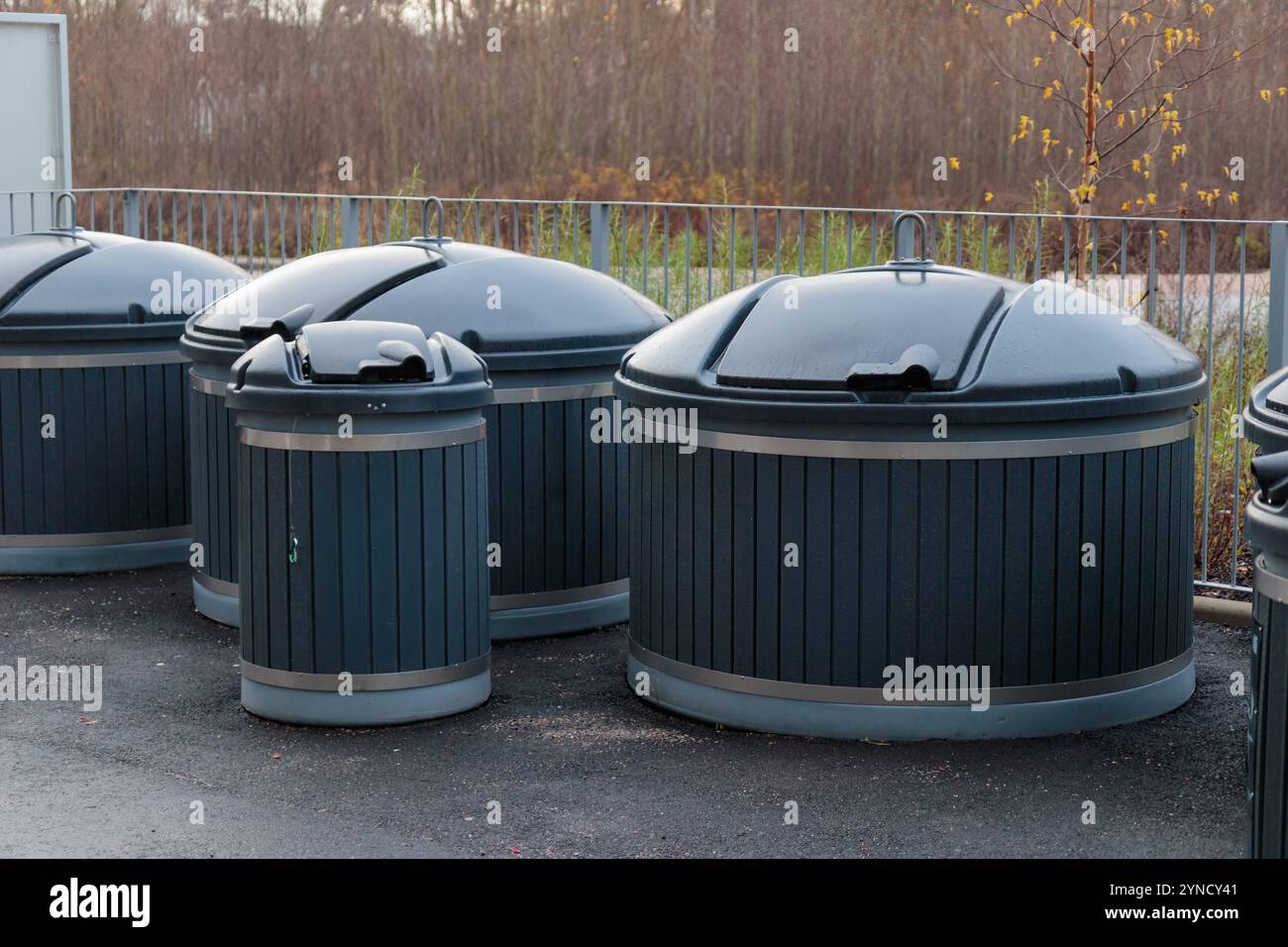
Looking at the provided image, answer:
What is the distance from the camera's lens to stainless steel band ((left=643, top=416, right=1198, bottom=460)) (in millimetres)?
5215

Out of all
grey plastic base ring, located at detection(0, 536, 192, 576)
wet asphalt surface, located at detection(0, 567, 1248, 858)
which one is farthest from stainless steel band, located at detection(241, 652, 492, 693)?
grey plastic base ring, located at detection(0, 536, 192, 576)

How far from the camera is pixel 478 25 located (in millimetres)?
23922

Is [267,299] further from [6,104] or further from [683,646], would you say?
[6,104]

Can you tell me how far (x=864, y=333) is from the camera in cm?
536

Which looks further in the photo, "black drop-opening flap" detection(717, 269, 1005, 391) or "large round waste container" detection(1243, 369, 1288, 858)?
"black drop-opening flap" detection(717, 269, 1005, 391)

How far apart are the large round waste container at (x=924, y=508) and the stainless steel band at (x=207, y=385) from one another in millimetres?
2148

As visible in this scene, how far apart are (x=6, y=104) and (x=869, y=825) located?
1099 cm

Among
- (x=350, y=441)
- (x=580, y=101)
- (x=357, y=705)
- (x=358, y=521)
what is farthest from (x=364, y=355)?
(x=580, y=101)

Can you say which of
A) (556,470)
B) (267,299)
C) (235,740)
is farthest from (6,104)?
(235,740)

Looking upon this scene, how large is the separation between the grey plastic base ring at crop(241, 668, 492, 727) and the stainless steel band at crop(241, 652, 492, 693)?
0.01 meters

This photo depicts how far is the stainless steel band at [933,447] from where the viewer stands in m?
5.21

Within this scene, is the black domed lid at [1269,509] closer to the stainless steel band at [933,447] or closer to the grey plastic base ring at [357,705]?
the stainless steel band at [933,447]

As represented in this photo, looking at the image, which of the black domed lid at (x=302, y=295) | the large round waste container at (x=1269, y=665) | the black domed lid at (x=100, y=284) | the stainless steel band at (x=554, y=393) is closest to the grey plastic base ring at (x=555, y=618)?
the stainless steel band at (x=554, y=393)

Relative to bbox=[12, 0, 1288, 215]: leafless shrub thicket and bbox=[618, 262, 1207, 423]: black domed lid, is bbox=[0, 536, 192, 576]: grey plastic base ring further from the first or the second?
bbox=[12, 0, 1288, 215]: leafless shrub thicket
